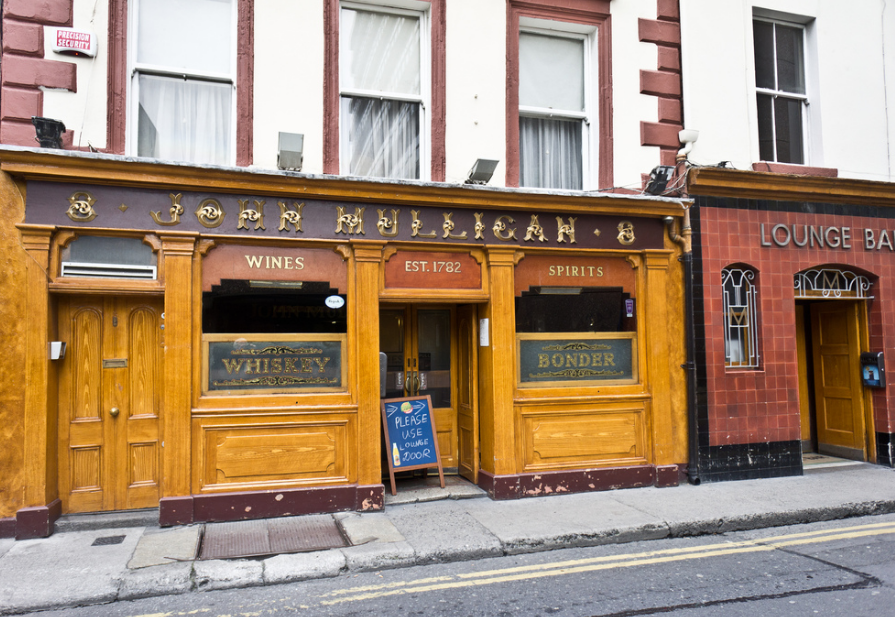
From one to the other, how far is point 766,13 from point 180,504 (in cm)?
1057

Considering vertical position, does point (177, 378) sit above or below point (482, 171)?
below

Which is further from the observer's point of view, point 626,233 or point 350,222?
point 626,233

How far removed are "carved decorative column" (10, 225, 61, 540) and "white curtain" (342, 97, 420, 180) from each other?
139 inches

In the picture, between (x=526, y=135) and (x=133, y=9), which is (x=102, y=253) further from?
(x=526, y=135)

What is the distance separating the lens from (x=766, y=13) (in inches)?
374

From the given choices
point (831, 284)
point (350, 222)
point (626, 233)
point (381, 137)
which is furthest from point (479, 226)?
point (831, 284)

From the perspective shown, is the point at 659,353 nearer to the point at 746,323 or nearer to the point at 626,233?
the point at 746,323

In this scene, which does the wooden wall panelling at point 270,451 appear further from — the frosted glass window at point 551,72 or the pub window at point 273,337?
the frosted glass window at point 551,72

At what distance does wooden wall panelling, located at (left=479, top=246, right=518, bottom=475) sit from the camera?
7.71m

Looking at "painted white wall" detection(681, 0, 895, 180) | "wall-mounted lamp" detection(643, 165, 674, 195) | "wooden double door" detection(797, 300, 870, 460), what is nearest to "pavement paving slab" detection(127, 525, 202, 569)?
"wall-mounted lamp" detection(643, 165, 674, 195)

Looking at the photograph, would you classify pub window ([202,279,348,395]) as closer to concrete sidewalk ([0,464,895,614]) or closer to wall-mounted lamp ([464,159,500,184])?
concrete sidewalk ([0,464,895,614])

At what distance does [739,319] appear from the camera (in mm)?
8836

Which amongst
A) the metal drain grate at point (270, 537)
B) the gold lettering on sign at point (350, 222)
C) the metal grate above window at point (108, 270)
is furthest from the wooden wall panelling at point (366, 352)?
the metal grate above window at point (108, 270)

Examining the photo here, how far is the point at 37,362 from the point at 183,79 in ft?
11.7
